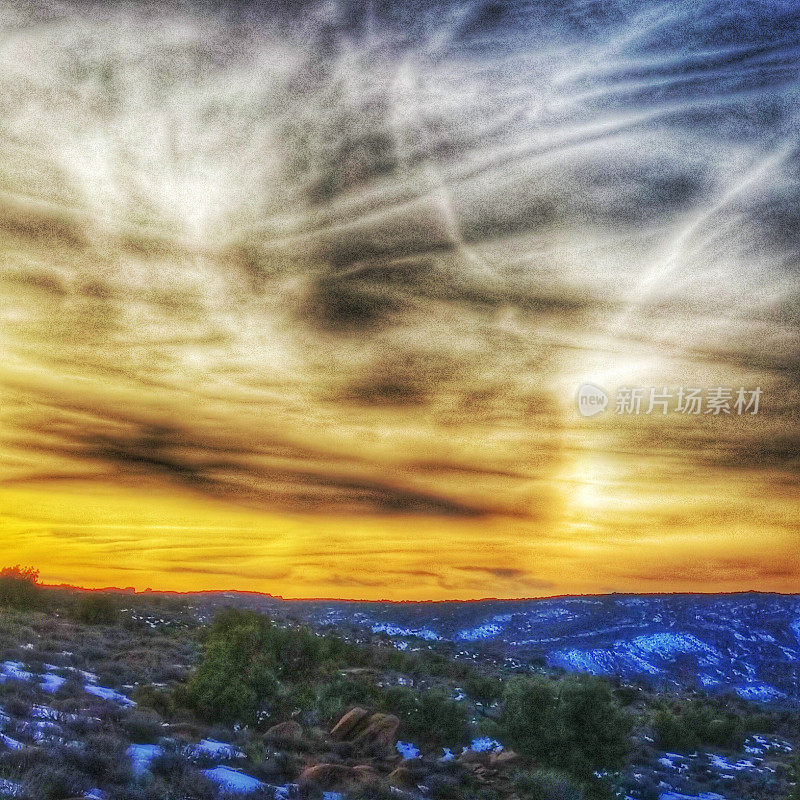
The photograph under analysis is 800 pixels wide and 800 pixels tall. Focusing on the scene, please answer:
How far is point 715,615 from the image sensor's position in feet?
290

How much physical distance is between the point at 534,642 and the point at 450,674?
127 feet

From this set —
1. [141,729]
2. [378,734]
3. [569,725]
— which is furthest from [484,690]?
[141,729]

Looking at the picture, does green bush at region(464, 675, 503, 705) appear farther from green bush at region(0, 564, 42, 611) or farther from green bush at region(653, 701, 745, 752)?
green bush at region(0, 564, 42, 611)

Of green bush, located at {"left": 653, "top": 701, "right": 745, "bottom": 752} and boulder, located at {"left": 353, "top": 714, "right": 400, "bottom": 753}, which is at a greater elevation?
boulder, located at {"left": 353, "top": 714, "right": 400, "bottom": 753}

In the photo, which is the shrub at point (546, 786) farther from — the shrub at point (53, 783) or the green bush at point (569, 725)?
the shrub at point (53, 783)

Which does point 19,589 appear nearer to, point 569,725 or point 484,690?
point 484,690

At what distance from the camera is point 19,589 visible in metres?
50.3

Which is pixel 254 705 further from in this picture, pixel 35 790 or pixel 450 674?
pixel 450 674

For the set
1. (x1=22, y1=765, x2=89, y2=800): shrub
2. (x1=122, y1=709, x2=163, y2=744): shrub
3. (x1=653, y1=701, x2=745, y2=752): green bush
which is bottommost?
(x1=653, y1=701, x2=745, y2=752): green bush

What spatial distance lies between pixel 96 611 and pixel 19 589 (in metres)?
9.78

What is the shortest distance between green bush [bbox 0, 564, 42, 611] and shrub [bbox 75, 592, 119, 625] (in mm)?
4121

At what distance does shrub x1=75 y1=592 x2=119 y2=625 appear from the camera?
4381cm

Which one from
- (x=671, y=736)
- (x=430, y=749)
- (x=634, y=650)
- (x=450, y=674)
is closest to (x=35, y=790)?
(x=430, y=749)

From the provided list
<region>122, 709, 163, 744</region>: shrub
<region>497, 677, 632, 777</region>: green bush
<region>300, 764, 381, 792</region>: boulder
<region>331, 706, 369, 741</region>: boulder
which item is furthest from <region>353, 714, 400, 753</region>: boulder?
<region>122, 709, 163, 744</region>: shrub
